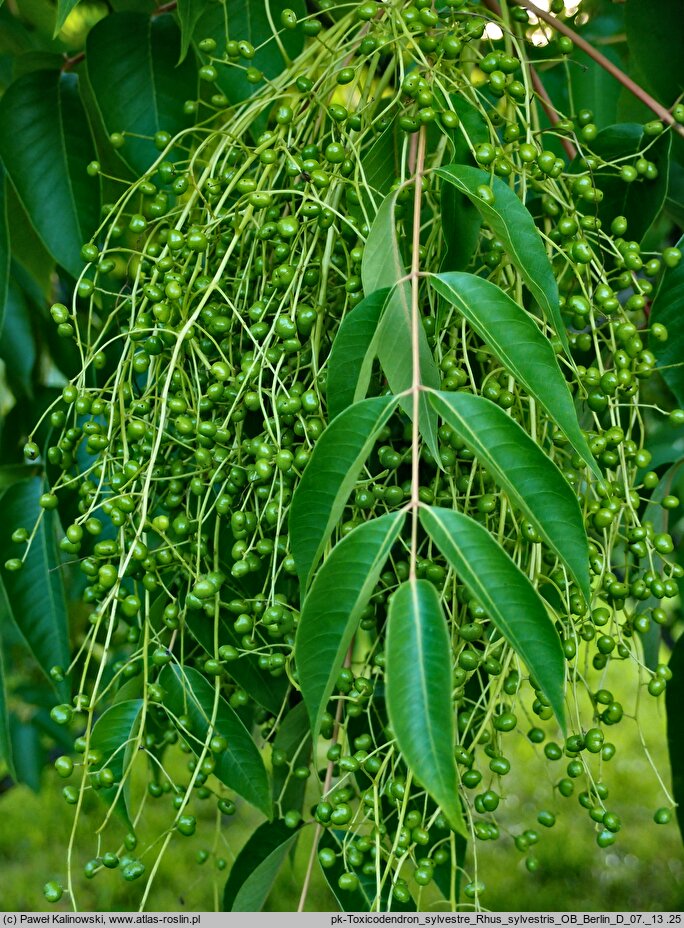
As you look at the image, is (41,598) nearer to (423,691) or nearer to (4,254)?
(4,254)

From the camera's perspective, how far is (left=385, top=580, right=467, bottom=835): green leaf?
1.23 ft

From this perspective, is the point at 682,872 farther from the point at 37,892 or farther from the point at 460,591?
the point at 460,591

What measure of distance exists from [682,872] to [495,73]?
7.60ft

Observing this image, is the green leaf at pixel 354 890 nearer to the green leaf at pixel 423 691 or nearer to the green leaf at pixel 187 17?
the green leaf at pixel 423 691

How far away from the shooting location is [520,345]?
0.49 metres

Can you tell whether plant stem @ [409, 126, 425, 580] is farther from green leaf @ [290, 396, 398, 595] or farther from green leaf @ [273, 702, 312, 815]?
green leaf @ [273, 702, 312, 815]

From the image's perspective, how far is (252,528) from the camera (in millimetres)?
601

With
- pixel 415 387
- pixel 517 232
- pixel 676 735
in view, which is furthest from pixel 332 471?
pixel 676 735

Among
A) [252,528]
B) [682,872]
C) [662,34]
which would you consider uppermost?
[662,34]

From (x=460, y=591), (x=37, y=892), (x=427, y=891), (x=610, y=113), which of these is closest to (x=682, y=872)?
(x=427, y=891)

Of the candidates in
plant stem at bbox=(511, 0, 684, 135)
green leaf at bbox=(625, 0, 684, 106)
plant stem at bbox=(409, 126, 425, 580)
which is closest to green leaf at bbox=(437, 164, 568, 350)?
plant stem at bbox=(409, 126, 425, 580)

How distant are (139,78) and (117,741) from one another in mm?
568

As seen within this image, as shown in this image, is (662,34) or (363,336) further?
(662,34)

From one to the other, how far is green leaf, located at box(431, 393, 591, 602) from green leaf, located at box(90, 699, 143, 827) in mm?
291
